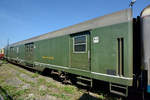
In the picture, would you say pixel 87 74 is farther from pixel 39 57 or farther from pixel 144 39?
pixel 39 57

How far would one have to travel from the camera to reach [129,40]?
3.23 m

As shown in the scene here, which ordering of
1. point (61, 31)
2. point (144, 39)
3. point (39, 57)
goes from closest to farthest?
1. point (144, 39)
2. point (61, 31)
3. point (39, 57)

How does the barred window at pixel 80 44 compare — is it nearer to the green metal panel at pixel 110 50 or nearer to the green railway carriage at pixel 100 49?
the green railway carriage at pixel 100 49

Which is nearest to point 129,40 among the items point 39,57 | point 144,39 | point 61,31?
point 144,39

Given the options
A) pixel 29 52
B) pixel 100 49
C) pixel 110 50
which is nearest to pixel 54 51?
pixel 100 49

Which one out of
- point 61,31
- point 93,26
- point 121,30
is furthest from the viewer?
point 61,31

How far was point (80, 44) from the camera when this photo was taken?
4.79 metres

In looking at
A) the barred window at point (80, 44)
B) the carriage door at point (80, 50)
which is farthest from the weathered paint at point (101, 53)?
the barred window at point (80, 44)

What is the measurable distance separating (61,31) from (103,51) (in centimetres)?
303

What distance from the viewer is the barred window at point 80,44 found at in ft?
15.2

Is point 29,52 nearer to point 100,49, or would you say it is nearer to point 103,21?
point 100,49

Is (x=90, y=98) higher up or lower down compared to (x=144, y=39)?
lower down

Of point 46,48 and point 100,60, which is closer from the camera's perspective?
point 100,60

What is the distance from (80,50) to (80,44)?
0.27 meters
